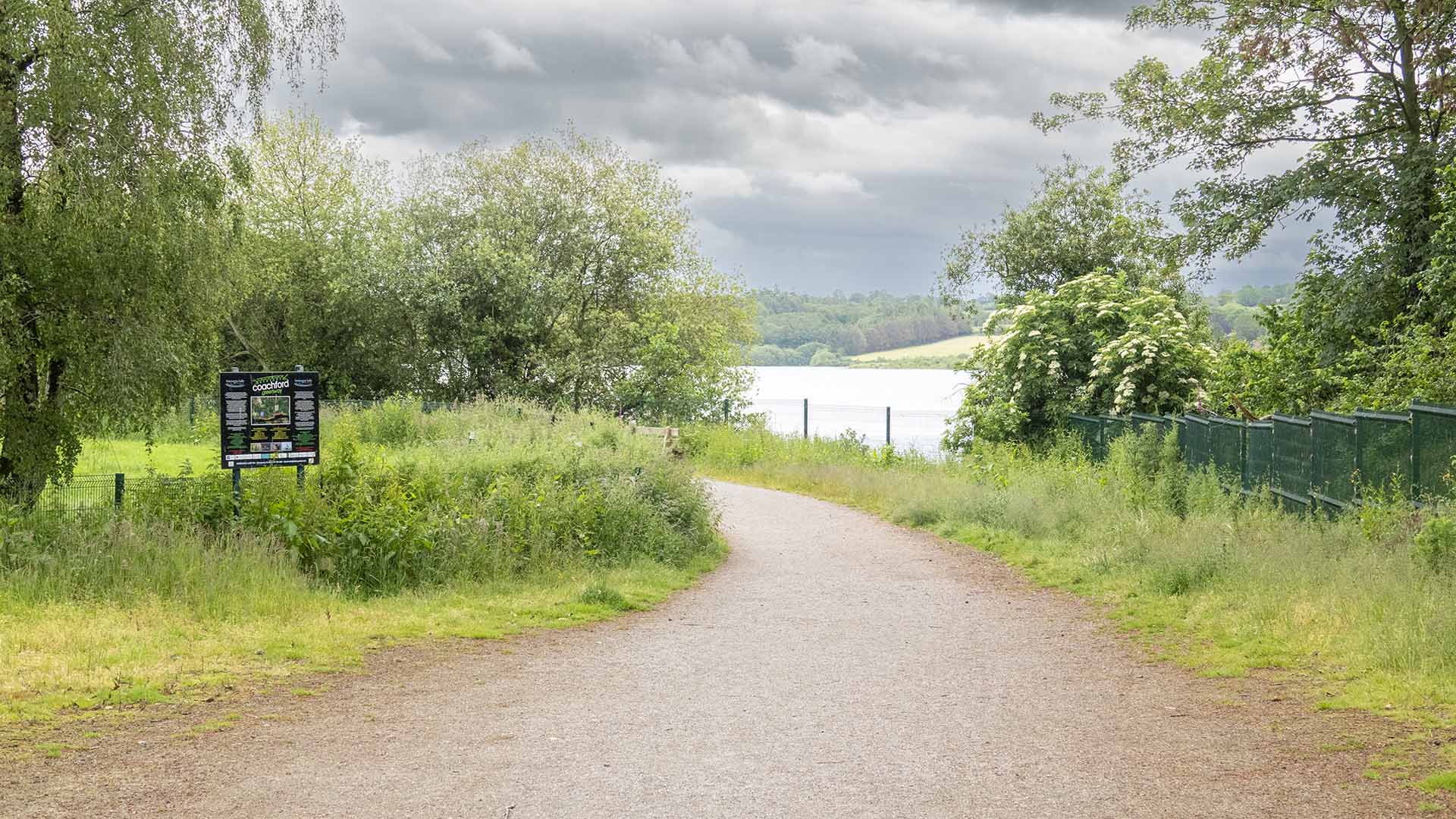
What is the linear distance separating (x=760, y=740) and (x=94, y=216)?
9438 mm

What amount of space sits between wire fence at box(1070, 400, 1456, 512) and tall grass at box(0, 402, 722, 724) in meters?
7.50

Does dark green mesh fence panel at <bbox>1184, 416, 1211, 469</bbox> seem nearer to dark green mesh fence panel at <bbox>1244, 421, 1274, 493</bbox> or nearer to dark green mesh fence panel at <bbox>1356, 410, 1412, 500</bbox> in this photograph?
dark green mesh fence panel at <bbox>1244, 421, 1274, 493</bbox>

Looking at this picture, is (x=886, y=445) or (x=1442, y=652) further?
(x=886, y=445)

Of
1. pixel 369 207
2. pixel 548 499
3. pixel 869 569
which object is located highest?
pixel 369 207

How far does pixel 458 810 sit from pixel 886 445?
957 inches

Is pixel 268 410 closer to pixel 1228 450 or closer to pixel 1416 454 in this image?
pixel 1416 454

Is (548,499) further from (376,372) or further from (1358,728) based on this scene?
(376,372)

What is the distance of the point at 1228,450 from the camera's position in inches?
669

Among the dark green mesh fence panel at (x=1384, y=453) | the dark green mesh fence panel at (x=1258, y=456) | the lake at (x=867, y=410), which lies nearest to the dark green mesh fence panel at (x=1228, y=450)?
the dark green mesh fence panel at (x=1258, y=456)

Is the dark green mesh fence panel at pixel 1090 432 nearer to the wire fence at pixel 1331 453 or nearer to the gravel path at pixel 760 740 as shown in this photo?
the wire fence at pixel 1331 453

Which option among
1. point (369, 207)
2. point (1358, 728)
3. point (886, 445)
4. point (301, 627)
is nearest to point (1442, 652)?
point (1358, 728)

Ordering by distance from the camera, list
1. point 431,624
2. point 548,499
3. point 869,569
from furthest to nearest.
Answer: point 869,569 → point 548,499 → point 431,624

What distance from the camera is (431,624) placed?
10703 mm

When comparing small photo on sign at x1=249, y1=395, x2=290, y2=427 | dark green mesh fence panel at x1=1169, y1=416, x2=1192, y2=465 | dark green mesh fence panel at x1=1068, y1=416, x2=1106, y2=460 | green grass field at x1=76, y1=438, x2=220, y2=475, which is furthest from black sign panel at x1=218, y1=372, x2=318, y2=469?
dark green mesh fence panel at x1=1068, y1=416, x2=1106, y2=460
